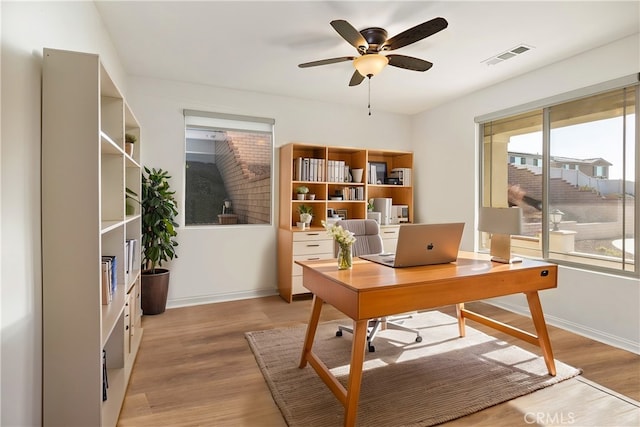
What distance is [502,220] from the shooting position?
2412 millimetres

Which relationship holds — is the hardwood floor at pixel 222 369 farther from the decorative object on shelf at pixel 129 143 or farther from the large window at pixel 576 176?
the decorative object on shelf at pixel 129 143

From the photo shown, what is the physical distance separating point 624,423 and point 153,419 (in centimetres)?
261

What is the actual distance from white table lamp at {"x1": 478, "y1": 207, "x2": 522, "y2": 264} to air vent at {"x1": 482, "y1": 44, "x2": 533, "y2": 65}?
1.61 meters

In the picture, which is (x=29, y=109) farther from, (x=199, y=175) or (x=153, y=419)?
(x=199, y=175)

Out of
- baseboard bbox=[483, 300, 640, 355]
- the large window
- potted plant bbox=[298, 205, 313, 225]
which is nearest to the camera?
baseboard bbox=[483, 300, 640, 355]

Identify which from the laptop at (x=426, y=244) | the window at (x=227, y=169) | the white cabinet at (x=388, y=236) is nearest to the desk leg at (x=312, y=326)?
the laptop at (x=426, y=244)

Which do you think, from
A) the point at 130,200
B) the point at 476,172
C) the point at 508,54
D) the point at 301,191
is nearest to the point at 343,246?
the point at 130,200

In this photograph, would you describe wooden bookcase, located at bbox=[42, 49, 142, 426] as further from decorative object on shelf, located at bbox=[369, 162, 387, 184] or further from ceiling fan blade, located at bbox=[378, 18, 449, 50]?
decorative object on shelf, located at bbox=[369, 162, 387, 184]

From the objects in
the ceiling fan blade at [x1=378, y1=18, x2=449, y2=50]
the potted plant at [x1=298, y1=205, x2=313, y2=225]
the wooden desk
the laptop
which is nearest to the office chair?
the wooden desk

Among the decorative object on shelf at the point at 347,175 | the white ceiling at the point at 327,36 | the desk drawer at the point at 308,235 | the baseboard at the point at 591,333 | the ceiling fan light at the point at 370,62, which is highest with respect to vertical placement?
the white ceiling at the point at 327,36

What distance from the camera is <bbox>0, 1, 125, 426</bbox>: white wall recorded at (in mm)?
1255

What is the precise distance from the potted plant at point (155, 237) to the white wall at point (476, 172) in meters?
3.53

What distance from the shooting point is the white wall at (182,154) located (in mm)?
3867

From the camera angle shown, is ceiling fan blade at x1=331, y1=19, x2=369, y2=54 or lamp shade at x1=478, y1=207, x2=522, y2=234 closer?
ceiling fan blade at x1=331, y1=19, x2=369, y2=54
